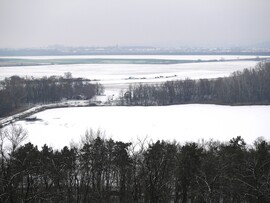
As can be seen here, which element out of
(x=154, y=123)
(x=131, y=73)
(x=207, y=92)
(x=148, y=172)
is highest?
(x=148, y=172)

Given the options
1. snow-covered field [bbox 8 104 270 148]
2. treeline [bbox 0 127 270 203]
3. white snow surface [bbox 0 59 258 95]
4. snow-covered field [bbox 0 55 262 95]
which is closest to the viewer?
treeline [bbox 0 127 270 203]

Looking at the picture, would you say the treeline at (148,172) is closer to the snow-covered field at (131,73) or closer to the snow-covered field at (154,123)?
the snow-covered field at (154,123)

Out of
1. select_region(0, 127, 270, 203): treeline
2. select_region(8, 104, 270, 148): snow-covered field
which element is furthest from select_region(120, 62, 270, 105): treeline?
select_region(0, 127, 270, 203): treeline

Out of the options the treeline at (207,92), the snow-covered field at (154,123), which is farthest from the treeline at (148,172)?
the treeline at (207,92)

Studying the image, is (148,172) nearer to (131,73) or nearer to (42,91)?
(42,91)

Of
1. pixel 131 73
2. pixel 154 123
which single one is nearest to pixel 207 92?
pixel 154 123

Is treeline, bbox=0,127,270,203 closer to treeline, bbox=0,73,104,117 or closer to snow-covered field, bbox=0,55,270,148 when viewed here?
snow-covered field, bbox=0,55,270,148

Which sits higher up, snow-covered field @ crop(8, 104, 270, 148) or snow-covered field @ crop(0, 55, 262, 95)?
snow-covered field @ crop(0, 55, 262, 95)
